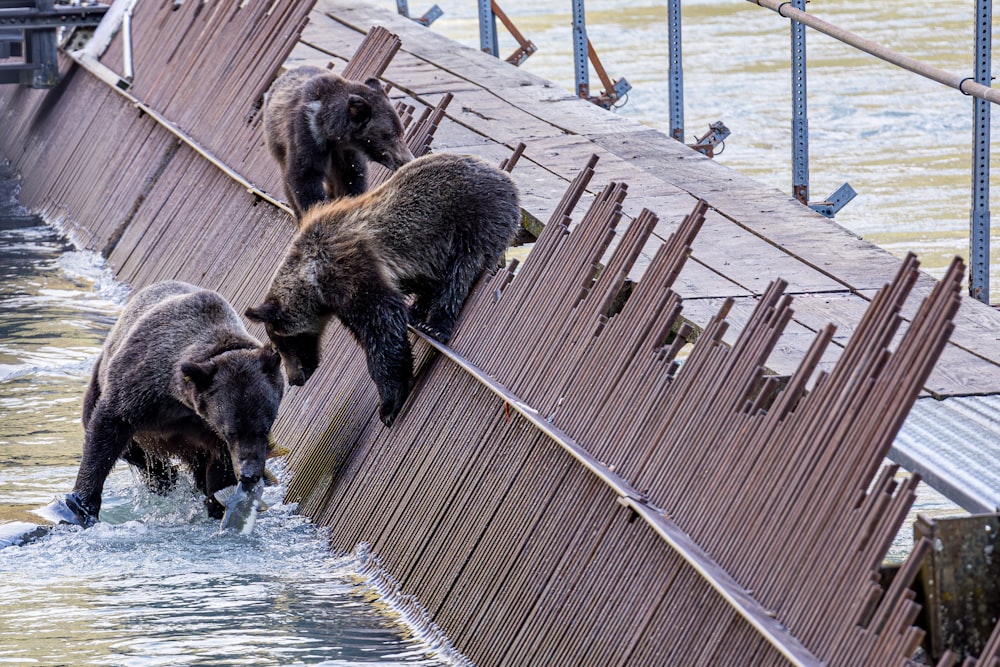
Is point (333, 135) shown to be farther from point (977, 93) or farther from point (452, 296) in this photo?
point (977, 93)

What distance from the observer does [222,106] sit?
41.4ft

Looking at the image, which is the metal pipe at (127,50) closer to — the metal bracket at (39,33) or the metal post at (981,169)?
the metal bracket at (39,33)

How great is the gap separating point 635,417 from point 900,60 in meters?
3.25

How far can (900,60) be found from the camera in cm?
825

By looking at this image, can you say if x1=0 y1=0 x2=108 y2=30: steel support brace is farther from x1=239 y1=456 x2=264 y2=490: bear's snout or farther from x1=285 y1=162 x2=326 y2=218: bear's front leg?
x1=239 y1=456 x2=264 y2=490: bear's snout

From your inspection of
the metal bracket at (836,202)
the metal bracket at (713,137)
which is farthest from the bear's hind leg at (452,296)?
the metal bracket at (713,137)

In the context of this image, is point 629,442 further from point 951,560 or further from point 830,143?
point 830,143

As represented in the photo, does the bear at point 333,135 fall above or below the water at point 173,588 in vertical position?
above

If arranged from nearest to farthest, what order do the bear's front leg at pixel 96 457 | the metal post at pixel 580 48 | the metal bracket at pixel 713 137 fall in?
the bear's front leg at pixel 96 457, the metal bracket at pixel 713 137, the metal post at pixel 580 48

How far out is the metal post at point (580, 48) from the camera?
1356 cm

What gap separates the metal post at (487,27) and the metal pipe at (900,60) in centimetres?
620

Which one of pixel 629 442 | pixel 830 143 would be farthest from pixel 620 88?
A: pixel 629 442

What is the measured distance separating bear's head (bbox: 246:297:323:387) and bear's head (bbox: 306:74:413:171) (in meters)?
→ 1.44

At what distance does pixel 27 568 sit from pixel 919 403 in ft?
14.1
